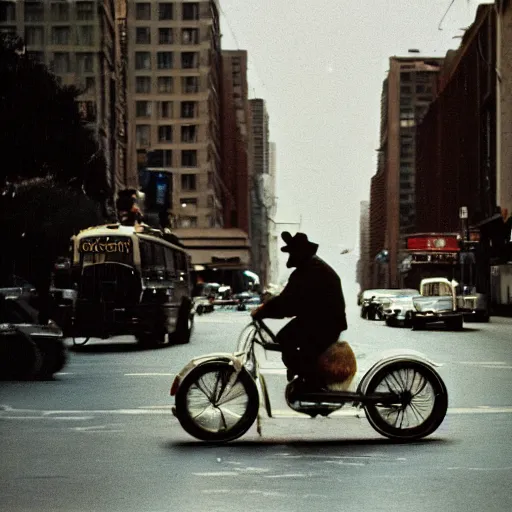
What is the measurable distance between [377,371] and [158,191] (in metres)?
126

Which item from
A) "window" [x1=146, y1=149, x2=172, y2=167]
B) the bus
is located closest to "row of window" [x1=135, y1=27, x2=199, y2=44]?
"window" [x1=146, y1=149, x2=172, y2=167]

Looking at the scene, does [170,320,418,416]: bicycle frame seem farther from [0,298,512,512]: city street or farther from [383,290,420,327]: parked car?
[383,290,420,327]: parked car

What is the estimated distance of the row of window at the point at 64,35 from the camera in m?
109

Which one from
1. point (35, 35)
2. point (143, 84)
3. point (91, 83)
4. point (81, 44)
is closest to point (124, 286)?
point (91, 83)

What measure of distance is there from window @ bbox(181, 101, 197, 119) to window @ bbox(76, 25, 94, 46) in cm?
5455

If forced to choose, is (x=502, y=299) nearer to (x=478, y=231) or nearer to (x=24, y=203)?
(x=478, y=231)

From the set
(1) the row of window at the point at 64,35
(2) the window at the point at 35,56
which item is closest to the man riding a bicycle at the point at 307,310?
(2) the window at the point at 35,56

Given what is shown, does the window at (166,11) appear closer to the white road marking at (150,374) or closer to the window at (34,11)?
the window at (34,11)

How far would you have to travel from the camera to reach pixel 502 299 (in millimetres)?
84062

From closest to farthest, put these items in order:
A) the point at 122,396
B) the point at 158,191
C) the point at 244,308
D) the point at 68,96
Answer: the point at 122,396, the point at 68,96, the point at 244,308, the point at 158,191

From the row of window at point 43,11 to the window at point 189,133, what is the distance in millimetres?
48548

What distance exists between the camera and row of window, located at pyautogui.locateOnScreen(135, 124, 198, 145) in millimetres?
165000

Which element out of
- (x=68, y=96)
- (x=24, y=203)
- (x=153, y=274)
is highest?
(x=68, y=96)

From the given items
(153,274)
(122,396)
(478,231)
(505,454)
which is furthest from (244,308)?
(505,454)
